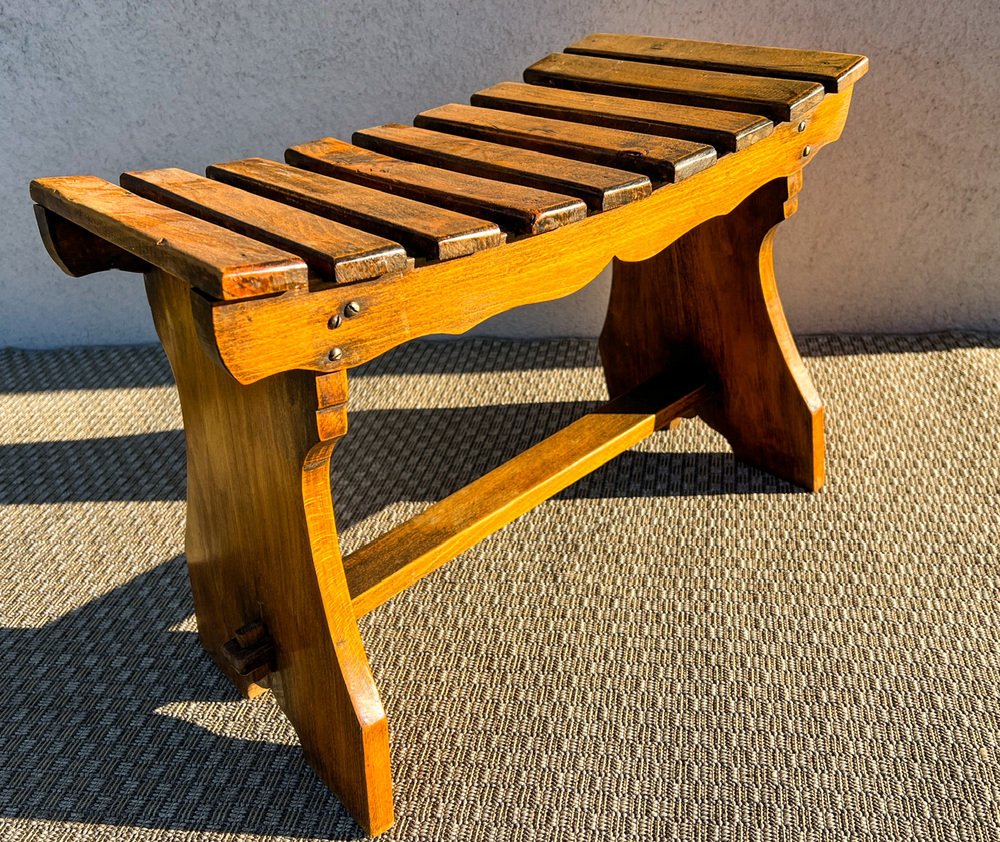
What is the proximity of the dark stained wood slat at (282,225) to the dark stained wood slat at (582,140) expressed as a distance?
0.36 meters

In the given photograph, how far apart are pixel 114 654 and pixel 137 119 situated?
1107 mm

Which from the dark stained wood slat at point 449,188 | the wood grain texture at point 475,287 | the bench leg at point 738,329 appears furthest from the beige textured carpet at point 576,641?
the dark stained wood slat at point 449,188

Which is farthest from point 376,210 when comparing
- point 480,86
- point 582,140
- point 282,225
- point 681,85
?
point 480,86

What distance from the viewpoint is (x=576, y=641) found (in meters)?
1.43

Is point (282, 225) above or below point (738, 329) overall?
above

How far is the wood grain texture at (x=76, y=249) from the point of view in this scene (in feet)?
3.77

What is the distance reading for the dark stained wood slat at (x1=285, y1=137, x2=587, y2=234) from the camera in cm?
107

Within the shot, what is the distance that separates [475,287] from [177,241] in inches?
11.7

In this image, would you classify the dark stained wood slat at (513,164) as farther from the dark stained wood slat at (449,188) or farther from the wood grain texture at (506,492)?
the wood grain texture at (506,492)

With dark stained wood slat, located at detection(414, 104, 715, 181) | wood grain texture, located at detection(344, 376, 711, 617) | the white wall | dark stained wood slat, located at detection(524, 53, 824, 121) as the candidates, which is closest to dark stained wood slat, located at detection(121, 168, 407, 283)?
dark stained wood slat, located at detection(414, 104, 715, 181)

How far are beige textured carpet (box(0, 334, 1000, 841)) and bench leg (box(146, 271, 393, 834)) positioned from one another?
91mm

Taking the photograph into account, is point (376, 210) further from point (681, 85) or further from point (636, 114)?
point (681, 85)

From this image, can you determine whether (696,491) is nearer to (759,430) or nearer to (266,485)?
(759,430)

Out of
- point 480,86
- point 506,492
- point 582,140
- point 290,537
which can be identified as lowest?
point 506,492
